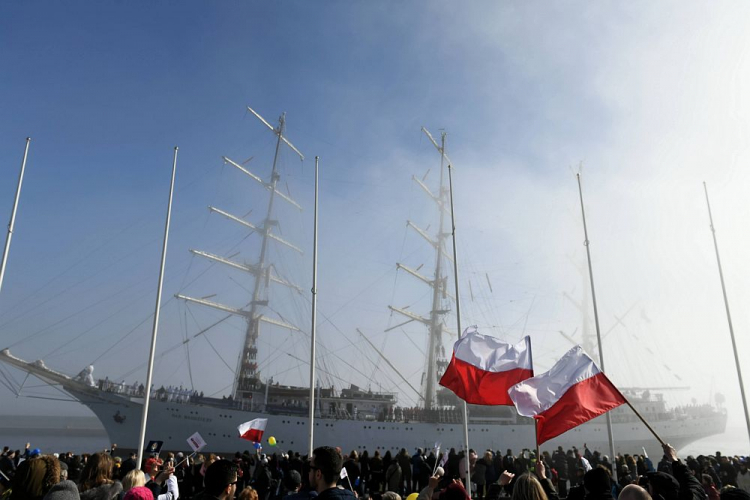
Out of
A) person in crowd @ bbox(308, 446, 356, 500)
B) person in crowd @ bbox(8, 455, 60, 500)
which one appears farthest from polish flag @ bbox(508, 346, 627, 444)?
person in crowd @ bbox(8, 455, 60, 500)

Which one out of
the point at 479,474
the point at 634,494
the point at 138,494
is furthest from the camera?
the point at 479,474

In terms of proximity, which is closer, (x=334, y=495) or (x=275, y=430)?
(x=334, y=495)

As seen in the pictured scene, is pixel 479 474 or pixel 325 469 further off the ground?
pixel 325 469

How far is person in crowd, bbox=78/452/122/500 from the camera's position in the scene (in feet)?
14.7

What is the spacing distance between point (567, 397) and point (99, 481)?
627 cm

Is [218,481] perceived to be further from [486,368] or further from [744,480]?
[744,480]

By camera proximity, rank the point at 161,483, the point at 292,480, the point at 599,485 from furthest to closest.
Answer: the point at 292,480 → the point at 161,483 → the point at 599,485

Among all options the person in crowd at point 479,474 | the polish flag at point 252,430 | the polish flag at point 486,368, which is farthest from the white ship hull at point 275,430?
the polish flag at point 486,368

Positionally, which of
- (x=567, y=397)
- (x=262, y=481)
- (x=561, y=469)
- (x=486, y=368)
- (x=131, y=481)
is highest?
(x=486, y=368)

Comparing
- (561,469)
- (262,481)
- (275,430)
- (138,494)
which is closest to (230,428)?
(275,430)

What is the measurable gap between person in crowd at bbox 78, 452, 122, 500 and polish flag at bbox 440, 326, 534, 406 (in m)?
6.42

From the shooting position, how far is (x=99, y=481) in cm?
474

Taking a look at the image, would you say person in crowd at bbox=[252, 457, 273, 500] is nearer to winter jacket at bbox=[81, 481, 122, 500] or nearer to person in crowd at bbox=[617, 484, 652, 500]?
winter jacket at bbox=[81, 481, 122, 500]

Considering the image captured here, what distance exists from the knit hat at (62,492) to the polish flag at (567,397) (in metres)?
5.79
